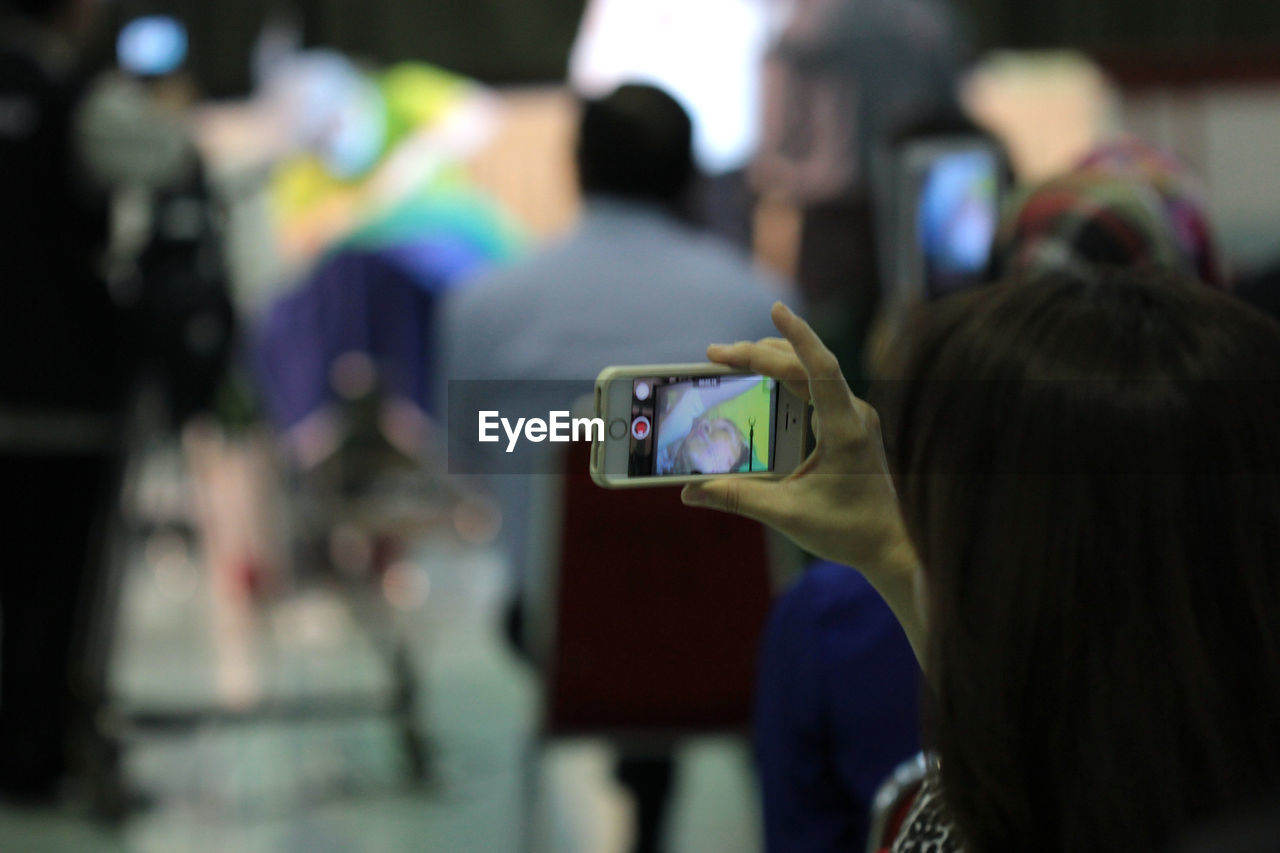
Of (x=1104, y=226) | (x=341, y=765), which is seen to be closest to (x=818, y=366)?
(x=1104, y=226)

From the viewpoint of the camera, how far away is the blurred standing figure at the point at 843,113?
2.01 m

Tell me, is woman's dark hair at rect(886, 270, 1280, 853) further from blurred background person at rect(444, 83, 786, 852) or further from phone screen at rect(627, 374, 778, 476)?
blurred background person at rect(444, 83, 786, 852)

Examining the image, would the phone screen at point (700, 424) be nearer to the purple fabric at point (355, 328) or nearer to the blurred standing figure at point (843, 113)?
the blurred standing figure at point (843, 113)

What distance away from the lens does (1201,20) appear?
509 centimetres

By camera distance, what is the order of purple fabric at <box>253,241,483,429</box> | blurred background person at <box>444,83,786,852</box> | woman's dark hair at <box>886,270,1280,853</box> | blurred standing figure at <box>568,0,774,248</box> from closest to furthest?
1. woman's dark hair at <box>886,270,1280,853</box>
2. blurred background person at <box>444,83,786,852</box>
3. blurred standing figure at <box>568,0,774,248</box>
4. purple fabric at <box>253,241,483,429</box>

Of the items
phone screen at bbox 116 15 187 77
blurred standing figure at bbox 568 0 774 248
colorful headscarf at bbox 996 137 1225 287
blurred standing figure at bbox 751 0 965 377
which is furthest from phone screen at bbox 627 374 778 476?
phone screen at bbox 116 15 187 77

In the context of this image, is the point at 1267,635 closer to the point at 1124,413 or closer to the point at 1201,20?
the point at 1124,413

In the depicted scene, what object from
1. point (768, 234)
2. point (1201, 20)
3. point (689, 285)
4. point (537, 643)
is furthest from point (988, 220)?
point (1201, 20)

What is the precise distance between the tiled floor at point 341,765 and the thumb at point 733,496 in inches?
28.9

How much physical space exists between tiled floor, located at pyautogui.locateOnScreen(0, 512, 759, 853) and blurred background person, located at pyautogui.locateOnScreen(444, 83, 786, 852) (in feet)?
1.40

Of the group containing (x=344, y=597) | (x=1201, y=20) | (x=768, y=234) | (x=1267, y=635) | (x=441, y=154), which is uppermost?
(x=1201, y=20)

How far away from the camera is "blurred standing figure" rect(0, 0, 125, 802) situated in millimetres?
2338

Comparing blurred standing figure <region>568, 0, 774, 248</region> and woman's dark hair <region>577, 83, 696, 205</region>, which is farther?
blurred standing figure <region>568, 0, 774, 248</region>

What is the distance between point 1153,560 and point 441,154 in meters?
3.02
